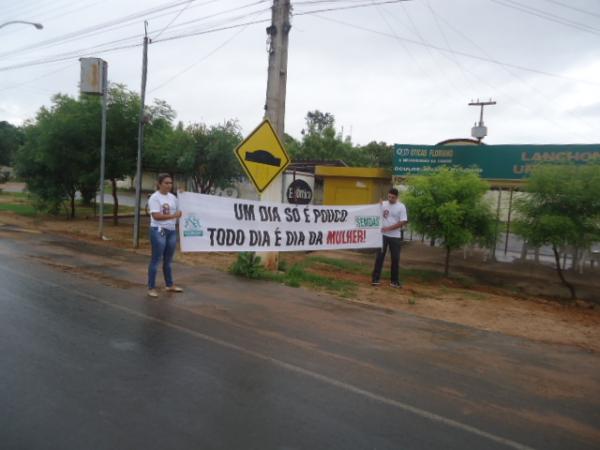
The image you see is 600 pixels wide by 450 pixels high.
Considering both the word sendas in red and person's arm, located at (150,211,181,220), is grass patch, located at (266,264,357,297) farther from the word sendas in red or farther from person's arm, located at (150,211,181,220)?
person's arm, located at (150,211,181,220)

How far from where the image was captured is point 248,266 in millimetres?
10367

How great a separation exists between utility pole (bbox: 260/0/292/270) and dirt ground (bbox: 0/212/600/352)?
3.36 m

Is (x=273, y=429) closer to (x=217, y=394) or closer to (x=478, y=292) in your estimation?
(x=217, y=394)

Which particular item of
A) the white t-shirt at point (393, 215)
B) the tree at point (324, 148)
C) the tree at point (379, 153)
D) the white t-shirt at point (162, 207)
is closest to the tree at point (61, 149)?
the white t-shirt at point (162, 207)

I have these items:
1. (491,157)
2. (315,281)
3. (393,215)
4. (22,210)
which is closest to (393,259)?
(393,215)

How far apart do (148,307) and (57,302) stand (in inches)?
48.7

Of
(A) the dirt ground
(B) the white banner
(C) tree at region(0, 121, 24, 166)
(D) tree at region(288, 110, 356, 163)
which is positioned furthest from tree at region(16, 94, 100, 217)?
(C) tree at region(0, 121, 24, 166)

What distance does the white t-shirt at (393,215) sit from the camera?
34.3 feet

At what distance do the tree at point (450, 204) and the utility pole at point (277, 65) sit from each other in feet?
11.2

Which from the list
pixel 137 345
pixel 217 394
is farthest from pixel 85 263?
pixel 217 394

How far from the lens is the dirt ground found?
796 centimetres

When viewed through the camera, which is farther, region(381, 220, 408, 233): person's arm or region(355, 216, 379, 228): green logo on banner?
region(355, 216, 379, 228): green logo on banner

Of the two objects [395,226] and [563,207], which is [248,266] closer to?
[395,226]

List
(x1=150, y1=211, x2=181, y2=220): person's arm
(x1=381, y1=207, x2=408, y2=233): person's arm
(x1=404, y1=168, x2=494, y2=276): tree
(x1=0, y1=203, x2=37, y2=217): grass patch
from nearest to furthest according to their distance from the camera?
(x1=150, y1=211, x2=181, y2=220): person's arm, (x1=381, y1=207, x2=408, y2=233): person's arm, (x1=404, y1=168, x2=494, y2=276): tree, (x1=0, y1=203, x2=37, y2=217): grass patch
